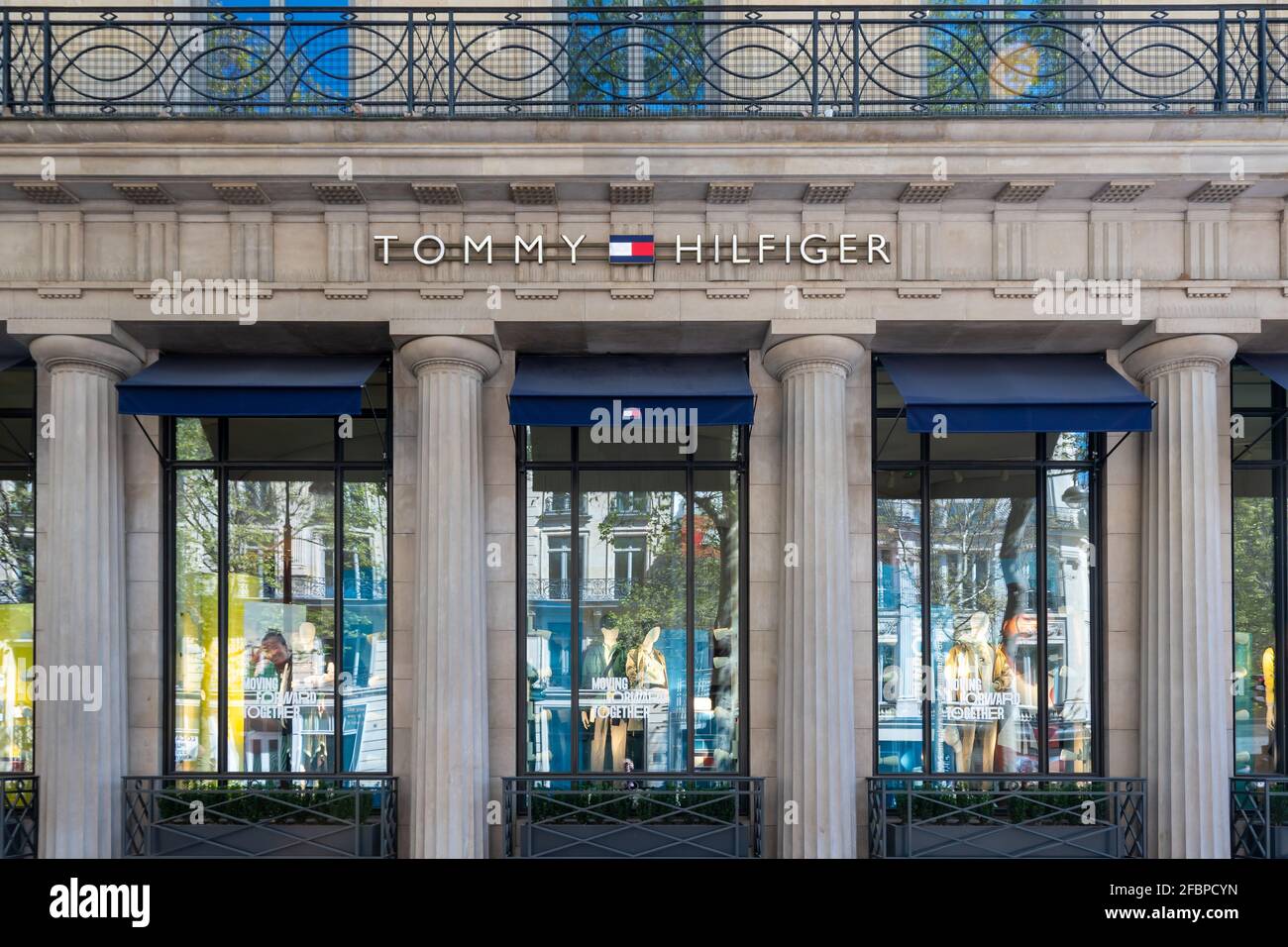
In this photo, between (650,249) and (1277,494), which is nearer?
(650,249)

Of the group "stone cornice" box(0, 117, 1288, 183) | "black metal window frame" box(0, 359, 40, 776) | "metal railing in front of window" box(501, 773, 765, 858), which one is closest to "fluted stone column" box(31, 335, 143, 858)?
"black metal window frame" box(0, 359, 40, 776)

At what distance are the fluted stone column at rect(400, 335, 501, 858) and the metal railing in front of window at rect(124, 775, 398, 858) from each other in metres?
0.67

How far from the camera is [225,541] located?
1080 centimetres

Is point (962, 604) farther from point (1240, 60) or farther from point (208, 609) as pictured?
point (208, 609)

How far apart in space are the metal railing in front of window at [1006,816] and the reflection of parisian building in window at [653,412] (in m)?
0.24

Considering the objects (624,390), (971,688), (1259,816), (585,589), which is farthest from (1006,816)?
(624,390)

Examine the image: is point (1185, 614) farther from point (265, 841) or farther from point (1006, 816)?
point (265, 841)

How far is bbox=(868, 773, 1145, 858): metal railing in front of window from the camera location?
991 cm

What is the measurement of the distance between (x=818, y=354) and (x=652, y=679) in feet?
13.6

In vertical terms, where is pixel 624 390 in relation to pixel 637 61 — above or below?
below

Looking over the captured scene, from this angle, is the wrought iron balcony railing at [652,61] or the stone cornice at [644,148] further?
the wrought iron balcony railing at [652,61]

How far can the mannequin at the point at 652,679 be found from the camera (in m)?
10.7

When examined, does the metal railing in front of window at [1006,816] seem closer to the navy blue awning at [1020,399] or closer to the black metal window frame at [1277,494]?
the black metal window frame at [1277,494]

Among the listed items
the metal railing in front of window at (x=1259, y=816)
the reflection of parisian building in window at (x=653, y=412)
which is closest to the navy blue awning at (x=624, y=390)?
the reflection of parisian building in window at (x=653, y=412)
